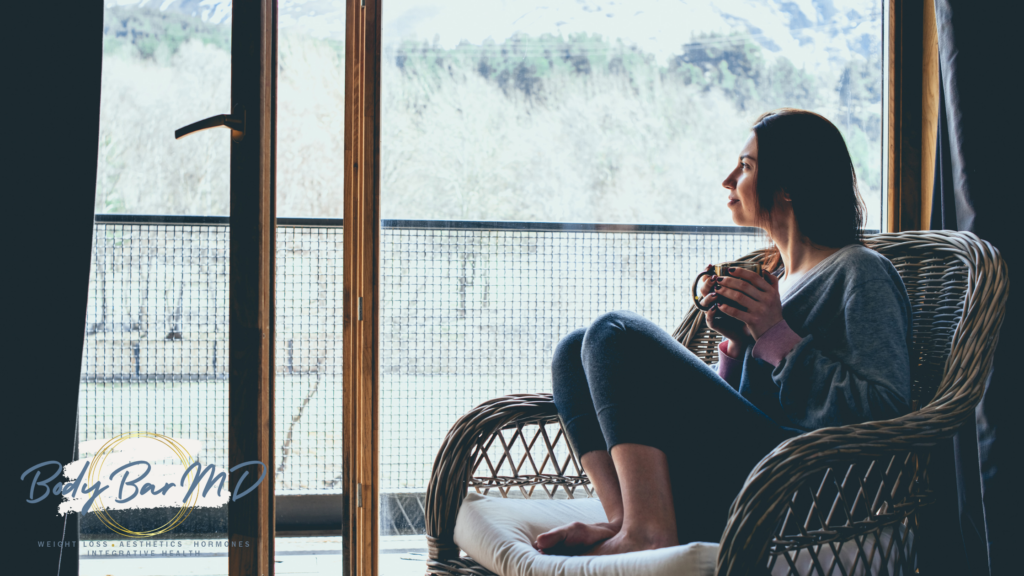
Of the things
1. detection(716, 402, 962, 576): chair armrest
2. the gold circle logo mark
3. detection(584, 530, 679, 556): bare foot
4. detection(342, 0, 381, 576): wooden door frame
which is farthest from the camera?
detection(342, 0, 381, 576): wooden door frame

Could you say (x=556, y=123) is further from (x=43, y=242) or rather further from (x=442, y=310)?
(x=43, y=242)

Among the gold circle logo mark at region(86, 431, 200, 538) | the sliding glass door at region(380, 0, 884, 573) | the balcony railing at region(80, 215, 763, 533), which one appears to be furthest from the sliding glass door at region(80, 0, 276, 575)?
the sliding glass door at region(380, 0, 884, 573)

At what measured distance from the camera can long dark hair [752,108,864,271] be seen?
1036 millimetres

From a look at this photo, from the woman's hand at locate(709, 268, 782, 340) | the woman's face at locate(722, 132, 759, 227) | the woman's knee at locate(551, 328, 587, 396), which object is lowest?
the woman's knee at locate(551, 328, 587, 396)

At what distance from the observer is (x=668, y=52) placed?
5.10 ft

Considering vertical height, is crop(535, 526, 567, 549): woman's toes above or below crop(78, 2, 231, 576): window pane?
below

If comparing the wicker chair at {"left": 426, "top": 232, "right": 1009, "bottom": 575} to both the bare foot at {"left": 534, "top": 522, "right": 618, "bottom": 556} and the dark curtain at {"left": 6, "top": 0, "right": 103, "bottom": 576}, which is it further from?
the dark curtain at {"left": 6, "top": 0, "right": 103, "bottom": 576}

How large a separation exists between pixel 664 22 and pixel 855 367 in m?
1.08

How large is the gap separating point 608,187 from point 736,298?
675mm

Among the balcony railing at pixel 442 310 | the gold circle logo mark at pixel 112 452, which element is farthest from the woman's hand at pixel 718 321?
the gold circle logo mark at pixel 112 452

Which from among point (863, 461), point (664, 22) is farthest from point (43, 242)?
point (664, 22)

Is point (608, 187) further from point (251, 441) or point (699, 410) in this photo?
point (251, 441)

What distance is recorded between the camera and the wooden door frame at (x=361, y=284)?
1.41 meters

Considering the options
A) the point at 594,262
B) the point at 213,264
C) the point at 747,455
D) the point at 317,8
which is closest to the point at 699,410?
the point at 747,455
